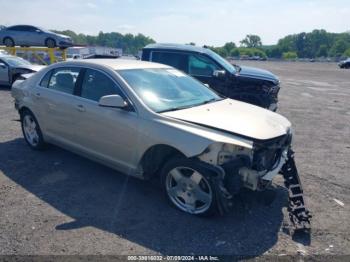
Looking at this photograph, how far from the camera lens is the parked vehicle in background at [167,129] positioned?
3588 mm

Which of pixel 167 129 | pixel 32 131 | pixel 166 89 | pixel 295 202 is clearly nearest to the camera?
pixel 167 129

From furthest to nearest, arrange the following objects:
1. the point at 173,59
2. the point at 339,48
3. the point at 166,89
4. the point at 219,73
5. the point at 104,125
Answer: the point at 339,48, the point at 173,59, the point at 219,73, the point at 166,89, the point at 104,125

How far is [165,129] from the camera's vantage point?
3.83 m

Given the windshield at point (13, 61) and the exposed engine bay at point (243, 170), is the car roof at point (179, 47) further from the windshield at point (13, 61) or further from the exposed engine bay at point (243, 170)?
the windshield at point (13, 61)

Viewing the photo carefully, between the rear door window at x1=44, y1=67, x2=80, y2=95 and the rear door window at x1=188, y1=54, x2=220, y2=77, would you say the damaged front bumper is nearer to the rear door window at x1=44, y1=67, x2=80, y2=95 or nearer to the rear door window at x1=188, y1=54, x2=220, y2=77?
the rear door window at x1=44, y1=67, x2=80, y2=95

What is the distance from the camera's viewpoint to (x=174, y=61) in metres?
9.12

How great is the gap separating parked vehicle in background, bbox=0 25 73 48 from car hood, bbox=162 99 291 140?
17.3m

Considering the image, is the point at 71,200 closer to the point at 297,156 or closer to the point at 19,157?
the point at 19,157

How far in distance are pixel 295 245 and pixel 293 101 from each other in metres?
10.8

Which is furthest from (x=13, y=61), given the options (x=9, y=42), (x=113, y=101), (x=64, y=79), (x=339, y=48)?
(x=339, y=48)

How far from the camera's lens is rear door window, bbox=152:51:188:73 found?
9.01 meters

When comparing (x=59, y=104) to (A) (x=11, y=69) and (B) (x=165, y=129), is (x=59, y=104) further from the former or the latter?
(A) (x=11, y=69)

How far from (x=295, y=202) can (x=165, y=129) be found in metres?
1.77

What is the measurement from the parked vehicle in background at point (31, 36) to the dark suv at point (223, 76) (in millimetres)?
12380
